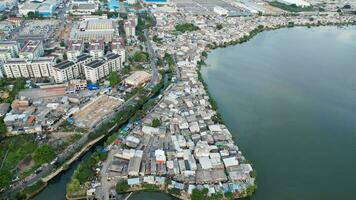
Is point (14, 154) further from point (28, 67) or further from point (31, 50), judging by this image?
point (31, 50)

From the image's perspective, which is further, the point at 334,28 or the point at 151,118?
the point at 334,28

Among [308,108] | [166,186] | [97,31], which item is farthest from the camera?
[97,31]

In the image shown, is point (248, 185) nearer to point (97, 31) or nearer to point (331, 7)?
point (97, 31)

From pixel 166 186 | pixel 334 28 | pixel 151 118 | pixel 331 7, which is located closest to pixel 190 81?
pixel 151 118

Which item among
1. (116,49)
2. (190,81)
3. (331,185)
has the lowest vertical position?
(331,185)

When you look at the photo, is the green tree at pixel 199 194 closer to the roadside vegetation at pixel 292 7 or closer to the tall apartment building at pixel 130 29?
the tall apartment building at pixel 130 29

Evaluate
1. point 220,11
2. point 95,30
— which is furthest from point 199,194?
point 220,11

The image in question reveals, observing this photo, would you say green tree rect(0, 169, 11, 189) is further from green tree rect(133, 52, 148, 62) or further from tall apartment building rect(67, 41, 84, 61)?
green tree rect(133, 52, 148, 62)

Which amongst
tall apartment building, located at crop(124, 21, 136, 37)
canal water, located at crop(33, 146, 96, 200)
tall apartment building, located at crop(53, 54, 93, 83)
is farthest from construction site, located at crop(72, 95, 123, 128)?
tall apartment building, located at crop(124, 21, 136, 37)
